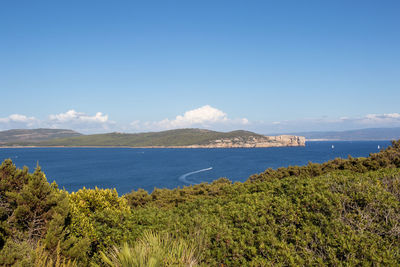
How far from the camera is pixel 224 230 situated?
6.80 m

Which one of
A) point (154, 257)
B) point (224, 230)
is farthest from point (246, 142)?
point (154, 257)

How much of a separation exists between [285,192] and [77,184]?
61.0 metres

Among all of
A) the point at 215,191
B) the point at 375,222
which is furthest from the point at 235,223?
the point at 215,191

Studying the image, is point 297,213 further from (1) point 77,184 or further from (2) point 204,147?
(2) point 204,147

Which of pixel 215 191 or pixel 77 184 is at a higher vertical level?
pixel 215 191

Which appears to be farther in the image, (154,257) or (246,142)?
(246,142)

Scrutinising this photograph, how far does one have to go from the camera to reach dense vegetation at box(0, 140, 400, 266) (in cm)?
562

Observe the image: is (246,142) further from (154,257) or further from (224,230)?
(154,257)

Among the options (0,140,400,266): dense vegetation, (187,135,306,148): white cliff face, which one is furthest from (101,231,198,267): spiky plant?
(187,135,306,148): white cliff face

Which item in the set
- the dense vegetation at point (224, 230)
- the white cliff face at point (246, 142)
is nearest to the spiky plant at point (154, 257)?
the dense vegetation at point (224, 230)

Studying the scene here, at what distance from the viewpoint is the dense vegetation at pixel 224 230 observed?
562 cm

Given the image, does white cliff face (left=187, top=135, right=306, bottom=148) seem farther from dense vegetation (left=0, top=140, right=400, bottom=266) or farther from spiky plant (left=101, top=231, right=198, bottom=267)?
spiky plant (left=101, top=231, right=198, bottom=267)

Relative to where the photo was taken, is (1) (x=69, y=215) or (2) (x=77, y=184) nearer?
(1) (x=69, y=215)

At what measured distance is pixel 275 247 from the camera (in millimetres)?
Answer: 5914
